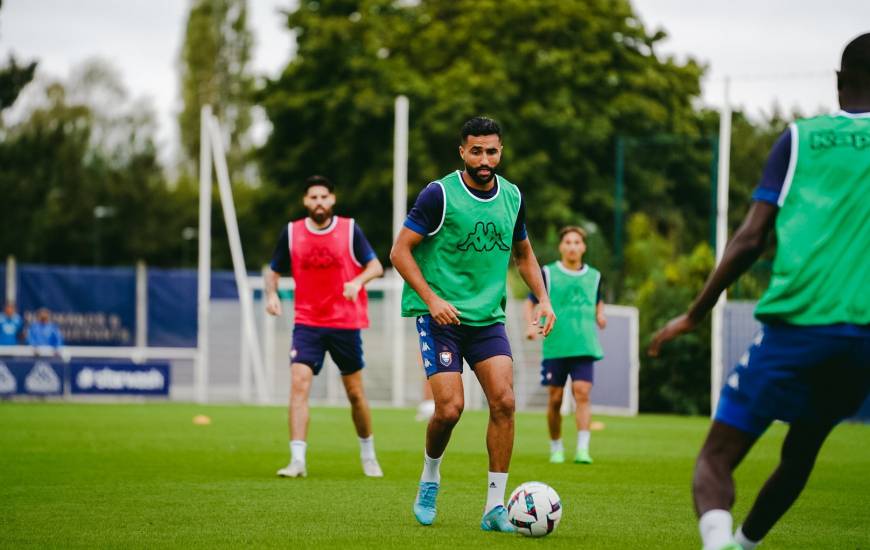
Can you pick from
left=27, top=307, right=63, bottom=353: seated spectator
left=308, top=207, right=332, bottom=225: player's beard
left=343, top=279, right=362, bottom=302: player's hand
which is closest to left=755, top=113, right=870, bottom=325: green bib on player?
left=343, top=279, right=362, bottom=302: player's hand

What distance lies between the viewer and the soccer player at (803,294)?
5.24 m

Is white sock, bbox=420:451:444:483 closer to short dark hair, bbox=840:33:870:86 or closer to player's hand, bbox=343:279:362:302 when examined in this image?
player's hand, bbox=343:279:362:302

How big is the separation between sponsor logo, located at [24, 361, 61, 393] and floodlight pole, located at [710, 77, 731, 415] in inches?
526

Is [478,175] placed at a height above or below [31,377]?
above

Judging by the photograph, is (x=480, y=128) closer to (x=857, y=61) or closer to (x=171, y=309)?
(x=857, y=61)

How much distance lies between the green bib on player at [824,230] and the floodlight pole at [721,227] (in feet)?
64.4

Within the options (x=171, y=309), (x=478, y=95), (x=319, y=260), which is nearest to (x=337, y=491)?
(x=319, y=260)

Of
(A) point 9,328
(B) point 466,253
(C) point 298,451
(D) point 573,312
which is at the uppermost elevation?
(B) point 466,253

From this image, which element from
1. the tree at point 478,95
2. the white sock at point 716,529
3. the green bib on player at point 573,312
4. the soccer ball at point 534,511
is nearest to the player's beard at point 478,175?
the soccer ball at point 534,511

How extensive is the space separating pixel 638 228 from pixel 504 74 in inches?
558

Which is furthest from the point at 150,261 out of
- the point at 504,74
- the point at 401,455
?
the point at 401,455

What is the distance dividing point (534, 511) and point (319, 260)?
183 inches

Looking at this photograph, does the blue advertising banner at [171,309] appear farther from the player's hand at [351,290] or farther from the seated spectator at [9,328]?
the player's hand at [351,290]

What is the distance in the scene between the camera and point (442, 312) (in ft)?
25.5
